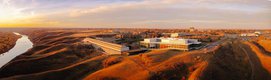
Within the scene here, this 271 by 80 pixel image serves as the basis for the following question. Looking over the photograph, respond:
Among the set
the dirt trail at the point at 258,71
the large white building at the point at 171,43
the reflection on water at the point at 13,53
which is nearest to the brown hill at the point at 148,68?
the dirt trail at the point at 258,71

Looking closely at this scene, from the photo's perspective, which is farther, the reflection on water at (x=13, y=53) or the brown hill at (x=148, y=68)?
the reflection on water at (x=13, y=53)

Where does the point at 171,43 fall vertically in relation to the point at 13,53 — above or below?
above

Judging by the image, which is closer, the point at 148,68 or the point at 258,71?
the point at 148,68

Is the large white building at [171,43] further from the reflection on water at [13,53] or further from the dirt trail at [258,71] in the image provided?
the reflection on water at [13,53]

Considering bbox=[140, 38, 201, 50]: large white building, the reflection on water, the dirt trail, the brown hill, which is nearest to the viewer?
the brown hill

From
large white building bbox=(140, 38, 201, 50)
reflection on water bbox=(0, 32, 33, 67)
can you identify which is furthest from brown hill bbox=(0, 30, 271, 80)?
reflection on water bbox=(0, 32, 33, 67)

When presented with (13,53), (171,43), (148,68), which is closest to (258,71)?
(148,68)

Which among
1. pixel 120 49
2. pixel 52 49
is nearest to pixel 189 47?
pixel 120 49

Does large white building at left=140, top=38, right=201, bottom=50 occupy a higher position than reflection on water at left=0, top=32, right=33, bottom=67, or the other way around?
large white building at left=140, top=38, right=201, bottom=50

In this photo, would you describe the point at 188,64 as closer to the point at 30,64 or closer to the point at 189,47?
the point at 189,47

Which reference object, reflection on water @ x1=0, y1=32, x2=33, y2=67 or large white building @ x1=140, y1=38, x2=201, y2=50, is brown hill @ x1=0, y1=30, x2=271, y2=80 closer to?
large white building @ x1=140, y1=38, x2=201, y2=50

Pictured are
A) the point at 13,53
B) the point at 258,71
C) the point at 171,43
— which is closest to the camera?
the point at 258,71

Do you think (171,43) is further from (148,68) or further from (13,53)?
(13,53)

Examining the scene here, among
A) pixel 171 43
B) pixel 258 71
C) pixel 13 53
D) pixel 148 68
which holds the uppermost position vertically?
pixel 171 43
